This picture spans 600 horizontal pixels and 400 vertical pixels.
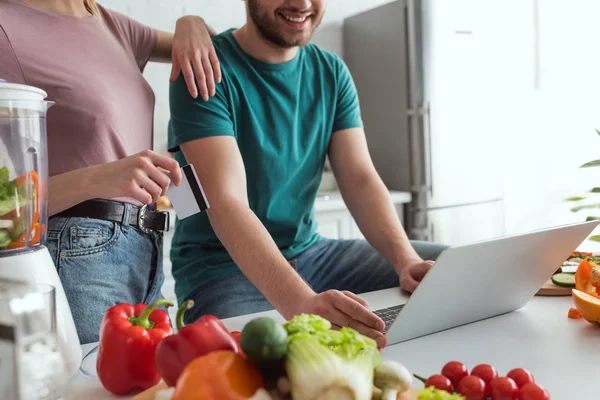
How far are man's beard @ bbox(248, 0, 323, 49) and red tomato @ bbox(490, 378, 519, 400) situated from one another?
3.62ft

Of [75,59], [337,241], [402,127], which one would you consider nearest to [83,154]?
[75,59]

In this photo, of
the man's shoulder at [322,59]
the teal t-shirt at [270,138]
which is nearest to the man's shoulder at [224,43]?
the teal t-shirt at [270,138]

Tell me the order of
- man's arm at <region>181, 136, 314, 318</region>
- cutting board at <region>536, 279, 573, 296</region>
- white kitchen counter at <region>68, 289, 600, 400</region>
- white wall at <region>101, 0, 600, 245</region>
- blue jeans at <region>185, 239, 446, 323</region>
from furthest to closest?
white wall at <region>101, 0, 600, 245</region> < blue jeans at <region>185, 239, 446, 323</region> < cutting board at <region>536, 279, 573, 296</region> < man's arm at <region>181, 136, 314, 318</region> < white kitchen counter at <region>68, 289, 600, 400</region>

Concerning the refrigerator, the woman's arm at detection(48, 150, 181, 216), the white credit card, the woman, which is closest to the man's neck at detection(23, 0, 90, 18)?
the woman

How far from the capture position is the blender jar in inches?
33.1

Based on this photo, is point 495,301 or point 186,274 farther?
point 186,274

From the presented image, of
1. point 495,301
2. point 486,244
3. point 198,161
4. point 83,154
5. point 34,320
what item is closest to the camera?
point 34,320

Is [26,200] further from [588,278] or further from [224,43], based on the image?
[588,278]

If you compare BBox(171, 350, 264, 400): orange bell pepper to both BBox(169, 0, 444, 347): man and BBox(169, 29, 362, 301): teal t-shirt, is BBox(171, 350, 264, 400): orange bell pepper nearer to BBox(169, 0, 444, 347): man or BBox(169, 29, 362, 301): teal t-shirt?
BBox(169, 0, 444, 347): man

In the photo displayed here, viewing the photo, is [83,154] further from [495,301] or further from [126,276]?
[495,301]

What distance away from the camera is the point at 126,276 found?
4.47 ft

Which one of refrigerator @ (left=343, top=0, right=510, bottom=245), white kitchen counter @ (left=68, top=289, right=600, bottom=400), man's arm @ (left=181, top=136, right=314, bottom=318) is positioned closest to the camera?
white kitchen counter @ (left=68, top=289, right=600, bottom=400)

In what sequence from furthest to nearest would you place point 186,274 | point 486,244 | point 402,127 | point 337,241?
point 402,127 → point 337,241 → point 186,274 → point 486,244

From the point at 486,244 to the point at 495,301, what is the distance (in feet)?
0.74
